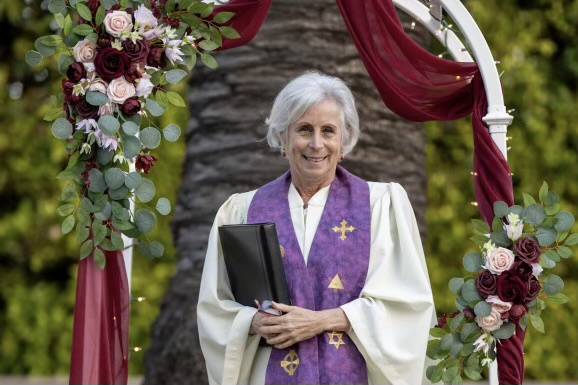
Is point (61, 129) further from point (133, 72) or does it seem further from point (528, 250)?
point (528, 250)

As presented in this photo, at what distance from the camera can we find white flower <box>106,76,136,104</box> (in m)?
4.44

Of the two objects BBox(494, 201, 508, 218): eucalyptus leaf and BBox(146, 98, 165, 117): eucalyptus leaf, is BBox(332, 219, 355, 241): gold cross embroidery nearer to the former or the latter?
BBox(494, 201, 508, 218): eucalyptus leaf

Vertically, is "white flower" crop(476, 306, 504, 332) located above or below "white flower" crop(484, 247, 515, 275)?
below

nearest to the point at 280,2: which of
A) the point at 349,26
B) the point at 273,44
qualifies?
the point at 273,44

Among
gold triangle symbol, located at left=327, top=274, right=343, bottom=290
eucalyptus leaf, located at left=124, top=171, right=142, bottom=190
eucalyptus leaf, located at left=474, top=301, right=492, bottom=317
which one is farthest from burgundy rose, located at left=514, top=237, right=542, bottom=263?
eucalyptus leaf, located at left=124, top=171, right=142, bottom=190

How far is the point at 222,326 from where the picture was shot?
453 centimetres

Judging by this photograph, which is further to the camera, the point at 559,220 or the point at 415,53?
the point at 415,53

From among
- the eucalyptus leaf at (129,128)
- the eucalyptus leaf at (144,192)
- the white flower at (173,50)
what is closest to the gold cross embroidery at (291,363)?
the eucalyptus leaf at (144,192)

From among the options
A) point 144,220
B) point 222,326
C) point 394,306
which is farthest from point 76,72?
point 394,306

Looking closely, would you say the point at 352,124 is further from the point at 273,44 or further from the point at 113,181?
the point at 273,44

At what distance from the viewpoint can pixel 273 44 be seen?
6086 millimetres

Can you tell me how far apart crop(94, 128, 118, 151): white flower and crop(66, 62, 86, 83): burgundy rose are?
213 mm

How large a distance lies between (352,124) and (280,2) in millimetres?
1773

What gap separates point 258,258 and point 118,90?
83 centimetres
